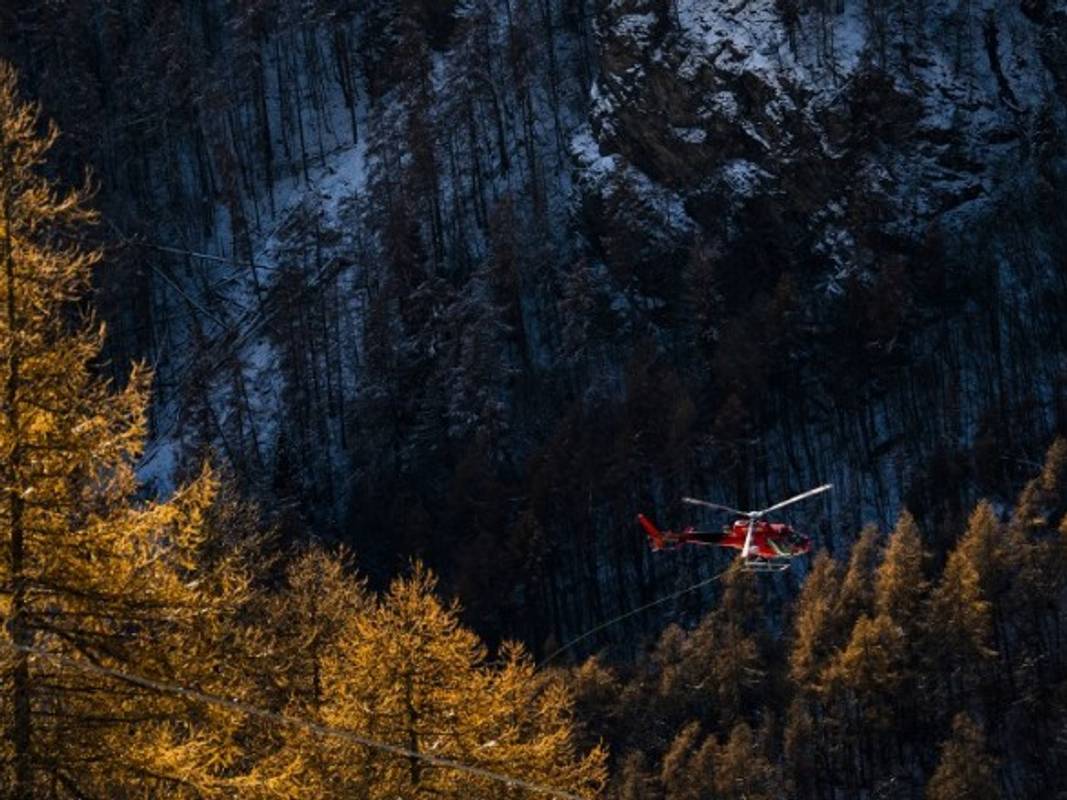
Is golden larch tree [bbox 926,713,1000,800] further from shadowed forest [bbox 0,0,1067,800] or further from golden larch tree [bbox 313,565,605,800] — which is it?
golden larch tree [bbox 313,565,605,800]

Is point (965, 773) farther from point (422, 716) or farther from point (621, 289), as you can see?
point (621, 289)

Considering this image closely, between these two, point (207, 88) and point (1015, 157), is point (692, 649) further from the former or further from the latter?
point (207, 88)

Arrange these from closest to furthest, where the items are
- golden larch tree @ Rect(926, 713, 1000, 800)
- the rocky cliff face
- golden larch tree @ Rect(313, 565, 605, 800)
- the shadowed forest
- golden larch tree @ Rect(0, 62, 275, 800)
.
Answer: golden larch tree @ Rect(0, 62, 275, 800) < golden larch tree @ Rect(313, 565, 605, 800) < golden larch tree @ Rect(926, 713, 1000, 800) < the shadowed forest < the rocky cliff face

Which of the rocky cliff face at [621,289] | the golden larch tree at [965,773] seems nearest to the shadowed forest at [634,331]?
the golden larch tree at [965,773]

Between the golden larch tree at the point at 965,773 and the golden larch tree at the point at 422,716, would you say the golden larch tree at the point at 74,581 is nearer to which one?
the golden larch tree at the point at 422,716

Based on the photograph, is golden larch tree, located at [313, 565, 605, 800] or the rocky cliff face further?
the rocky cliff face

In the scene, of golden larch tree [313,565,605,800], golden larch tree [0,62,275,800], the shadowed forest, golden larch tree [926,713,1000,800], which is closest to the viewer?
golden larch tree [0,62,275,800]

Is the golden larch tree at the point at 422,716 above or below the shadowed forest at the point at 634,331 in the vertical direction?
below

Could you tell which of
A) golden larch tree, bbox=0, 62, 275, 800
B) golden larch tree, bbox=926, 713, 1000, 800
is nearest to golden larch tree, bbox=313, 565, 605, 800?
golden larch tree, bbox=0, 62, 275, 800

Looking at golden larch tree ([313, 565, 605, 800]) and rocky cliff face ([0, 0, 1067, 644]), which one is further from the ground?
rocky cliff face ([0, 0, 1067, 644])
